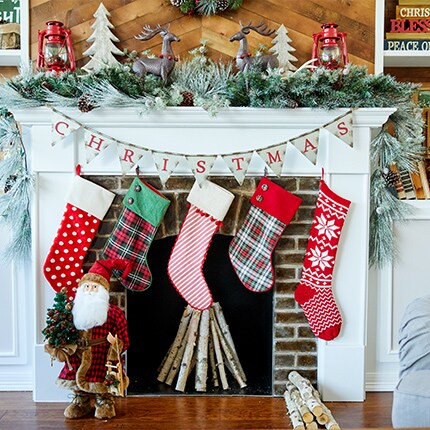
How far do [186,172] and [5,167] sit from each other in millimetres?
838

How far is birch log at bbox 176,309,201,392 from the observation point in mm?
2851

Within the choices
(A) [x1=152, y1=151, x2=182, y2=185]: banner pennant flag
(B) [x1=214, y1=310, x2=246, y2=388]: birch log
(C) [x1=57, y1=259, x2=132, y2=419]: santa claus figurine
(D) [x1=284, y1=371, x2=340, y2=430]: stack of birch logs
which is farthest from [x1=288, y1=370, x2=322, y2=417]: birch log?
(A) [x1=152, y1=151, x2=182, y2=185]: banner pennant flag

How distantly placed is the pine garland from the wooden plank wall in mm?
208

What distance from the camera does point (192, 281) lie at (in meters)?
2.73

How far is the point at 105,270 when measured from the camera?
257 centimetres

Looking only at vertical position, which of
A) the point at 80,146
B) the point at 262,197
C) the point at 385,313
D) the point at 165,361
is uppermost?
the point at 80,146

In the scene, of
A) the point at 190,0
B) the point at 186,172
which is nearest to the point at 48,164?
the point at 186,172

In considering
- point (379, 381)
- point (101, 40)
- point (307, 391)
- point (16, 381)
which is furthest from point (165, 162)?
point (379, 381)

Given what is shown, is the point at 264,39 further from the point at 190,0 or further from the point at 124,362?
the point at 124,362

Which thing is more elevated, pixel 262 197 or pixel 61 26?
pixel 61 26

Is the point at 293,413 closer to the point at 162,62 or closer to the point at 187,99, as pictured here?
the point at 187,99

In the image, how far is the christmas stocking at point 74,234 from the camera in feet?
8.71

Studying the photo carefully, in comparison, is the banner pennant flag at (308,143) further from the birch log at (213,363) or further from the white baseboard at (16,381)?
the white baseboard at (16,381)

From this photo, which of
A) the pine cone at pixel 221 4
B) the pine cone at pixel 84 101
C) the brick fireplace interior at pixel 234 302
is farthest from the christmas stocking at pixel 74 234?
the pine cone at pixel 221 4
